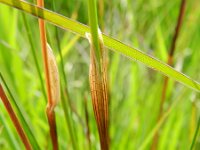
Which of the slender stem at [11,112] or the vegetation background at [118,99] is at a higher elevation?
the vegetation background at [118,99]

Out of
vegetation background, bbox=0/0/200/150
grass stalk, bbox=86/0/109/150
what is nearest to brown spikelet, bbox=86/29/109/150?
grass stalk, bbox=86/0/109/150

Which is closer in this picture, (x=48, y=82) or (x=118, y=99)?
(x=48, y=82)

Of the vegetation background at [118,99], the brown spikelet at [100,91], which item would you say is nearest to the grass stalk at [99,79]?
the brown spikelet at [100,91]

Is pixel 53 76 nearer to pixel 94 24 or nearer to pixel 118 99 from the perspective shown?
pixel 94 24

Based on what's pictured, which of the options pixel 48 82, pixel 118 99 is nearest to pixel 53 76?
pixel 48 82

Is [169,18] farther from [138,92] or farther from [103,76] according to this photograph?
[103,76]

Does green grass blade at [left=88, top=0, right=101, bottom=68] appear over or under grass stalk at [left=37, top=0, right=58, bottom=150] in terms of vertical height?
under

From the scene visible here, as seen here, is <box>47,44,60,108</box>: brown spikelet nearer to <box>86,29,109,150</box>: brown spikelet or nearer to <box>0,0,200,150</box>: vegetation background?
<box>86,29,109,150</box>: brown spikelet

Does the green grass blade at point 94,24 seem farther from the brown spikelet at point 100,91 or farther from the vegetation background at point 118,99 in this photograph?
the vegetation background at point 118,99

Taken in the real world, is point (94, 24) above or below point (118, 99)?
below

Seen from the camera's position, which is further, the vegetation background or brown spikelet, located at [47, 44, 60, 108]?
the vegetation background

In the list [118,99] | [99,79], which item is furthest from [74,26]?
[118,99]
